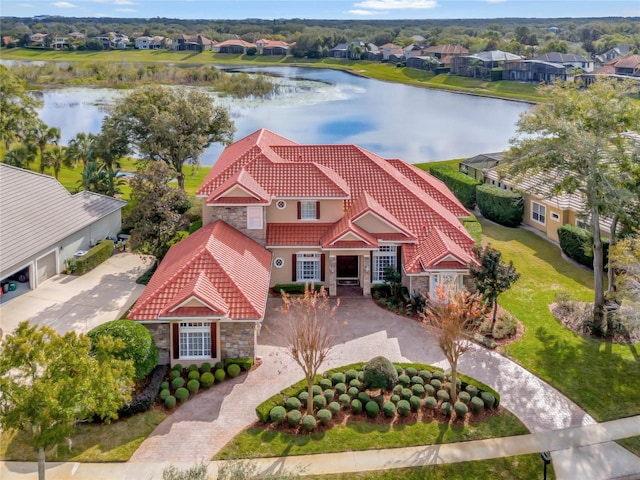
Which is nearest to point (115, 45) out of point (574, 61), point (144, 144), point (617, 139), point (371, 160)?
point (574, 61)

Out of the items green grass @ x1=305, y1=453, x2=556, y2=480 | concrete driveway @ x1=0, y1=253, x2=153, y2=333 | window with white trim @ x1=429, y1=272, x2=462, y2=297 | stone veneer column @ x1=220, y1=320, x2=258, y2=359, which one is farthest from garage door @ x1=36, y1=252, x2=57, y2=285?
window with white trim @ x1=429, y1=272, x2=462, y2=297

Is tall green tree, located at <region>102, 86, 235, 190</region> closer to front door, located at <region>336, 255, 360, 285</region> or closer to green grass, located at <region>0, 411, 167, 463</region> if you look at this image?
front door, located at <region>336, 255, 360, 285</region>

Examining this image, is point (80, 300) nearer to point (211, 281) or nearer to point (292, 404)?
point (211, 281)

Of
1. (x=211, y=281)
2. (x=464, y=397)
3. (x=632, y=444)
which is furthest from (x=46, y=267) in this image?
(x=632, y=444)

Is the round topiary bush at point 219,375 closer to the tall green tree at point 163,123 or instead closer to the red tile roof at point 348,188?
the red tile roof at point 348,188

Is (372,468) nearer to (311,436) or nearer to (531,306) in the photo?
(311,436)
